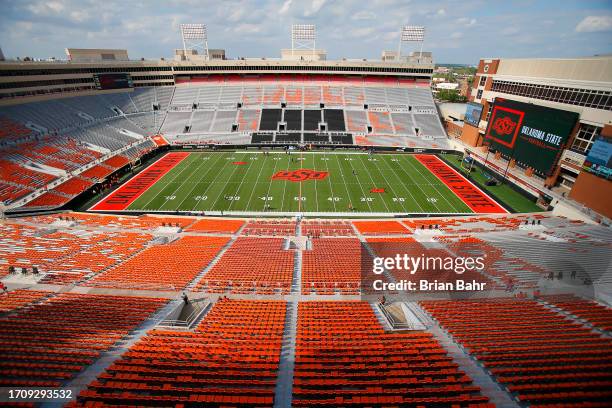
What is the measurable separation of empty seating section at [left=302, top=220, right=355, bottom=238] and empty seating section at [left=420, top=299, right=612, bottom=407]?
10.1 metres

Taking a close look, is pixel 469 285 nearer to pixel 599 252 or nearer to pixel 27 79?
pixel 599 252

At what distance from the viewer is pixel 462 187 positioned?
109 ft

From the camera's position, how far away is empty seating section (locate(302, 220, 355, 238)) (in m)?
21.8

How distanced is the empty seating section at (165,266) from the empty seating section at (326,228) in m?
6.38

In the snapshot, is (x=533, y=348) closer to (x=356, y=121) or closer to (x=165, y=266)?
(x=165, y=266)

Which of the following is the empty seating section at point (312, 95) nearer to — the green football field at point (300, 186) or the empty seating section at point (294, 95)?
the empty seating section at point (294, 95)

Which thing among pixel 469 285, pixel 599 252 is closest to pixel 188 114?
pixel 469 285

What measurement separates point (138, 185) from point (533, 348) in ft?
120

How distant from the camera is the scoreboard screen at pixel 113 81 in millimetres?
50062

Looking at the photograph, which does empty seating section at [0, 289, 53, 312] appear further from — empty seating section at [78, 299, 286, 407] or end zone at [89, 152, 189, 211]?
end zone at [89, 152, 189, 211]

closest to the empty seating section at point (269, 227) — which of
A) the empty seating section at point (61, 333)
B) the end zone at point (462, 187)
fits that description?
the empty seating section at point (61, 333)

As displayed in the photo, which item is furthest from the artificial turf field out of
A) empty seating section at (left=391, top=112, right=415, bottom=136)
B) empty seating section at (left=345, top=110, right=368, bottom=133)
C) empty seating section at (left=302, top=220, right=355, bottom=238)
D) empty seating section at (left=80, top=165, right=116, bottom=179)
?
empty seating section at (left=345, top=110, right=368, bottom=133)

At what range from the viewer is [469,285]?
14312 millimetres

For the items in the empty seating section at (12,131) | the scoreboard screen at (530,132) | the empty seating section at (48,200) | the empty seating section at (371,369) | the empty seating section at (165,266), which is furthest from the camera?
the empty seating section at (12,131)
